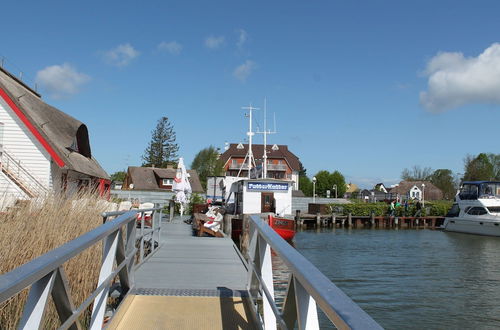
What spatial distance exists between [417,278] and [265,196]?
460 inches

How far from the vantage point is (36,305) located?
8.47 feet

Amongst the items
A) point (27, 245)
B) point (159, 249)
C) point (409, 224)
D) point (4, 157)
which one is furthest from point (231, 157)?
point (27, 245)

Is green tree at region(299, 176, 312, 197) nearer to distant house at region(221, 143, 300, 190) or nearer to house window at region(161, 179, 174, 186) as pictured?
distant house at region(221, 143, 300, 190)

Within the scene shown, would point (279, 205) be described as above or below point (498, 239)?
above

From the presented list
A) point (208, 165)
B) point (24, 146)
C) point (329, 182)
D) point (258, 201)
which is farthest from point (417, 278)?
point (329, 182)

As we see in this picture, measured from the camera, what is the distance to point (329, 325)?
1080cm

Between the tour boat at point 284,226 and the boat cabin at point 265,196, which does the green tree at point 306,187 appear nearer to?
the boat cabin at point 265,196

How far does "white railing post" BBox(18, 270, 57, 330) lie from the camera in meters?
2.56

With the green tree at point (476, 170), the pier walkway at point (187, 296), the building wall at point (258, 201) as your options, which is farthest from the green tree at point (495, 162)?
the pier walkway at point (187, 296)

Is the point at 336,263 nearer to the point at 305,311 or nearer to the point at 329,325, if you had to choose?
the point at 329,325

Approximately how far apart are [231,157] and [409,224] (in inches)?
2056

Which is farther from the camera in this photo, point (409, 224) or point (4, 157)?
point (409, 224)

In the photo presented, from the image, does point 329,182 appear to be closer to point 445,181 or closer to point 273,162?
point 273,162

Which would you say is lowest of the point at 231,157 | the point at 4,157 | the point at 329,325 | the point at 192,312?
the point at 329,325
